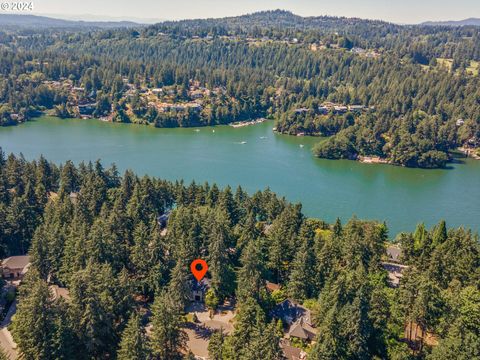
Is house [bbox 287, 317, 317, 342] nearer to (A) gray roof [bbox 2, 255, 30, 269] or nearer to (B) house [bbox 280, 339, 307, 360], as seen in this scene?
(B) house [bbox 280, 339, 307, 360]

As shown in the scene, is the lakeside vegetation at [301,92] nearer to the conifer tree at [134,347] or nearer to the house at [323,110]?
the house at [323,110]

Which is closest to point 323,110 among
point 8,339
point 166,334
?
point 166,334

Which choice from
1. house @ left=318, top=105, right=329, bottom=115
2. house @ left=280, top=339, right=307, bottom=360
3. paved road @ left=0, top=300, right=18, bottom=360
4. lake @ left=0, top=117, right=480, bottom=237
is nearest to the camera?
paved road @ left=0, top=300, right=18, bottom=360

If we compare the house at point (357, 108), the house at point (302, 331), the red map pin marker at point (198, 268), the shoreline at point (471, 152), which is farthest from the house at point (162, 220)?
the house at point (357, 108)

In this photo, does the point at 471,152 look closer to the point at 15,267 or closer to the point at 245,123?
the point at 245,123

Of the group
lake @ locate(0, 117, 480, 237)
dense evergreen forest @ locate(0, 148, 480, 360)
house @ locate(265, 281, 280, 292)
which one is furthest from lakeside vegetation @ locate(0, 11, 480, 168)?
house @ locate(265, 281, 280, 292)

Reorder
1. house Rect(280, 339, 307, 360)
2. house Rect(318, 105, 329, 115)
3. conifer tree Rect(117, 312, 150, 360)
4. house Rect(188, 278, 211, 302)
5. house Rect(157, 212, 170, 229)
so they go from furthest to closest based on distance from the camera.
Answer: house Rect(318, 105, 329, 115), house Rect(157, 212, 170, 229), house Rect(188, 278, 211, 302), house Rect(280, 339, 307, 360), conifer tree Rect(117, 312, 150, 360)
